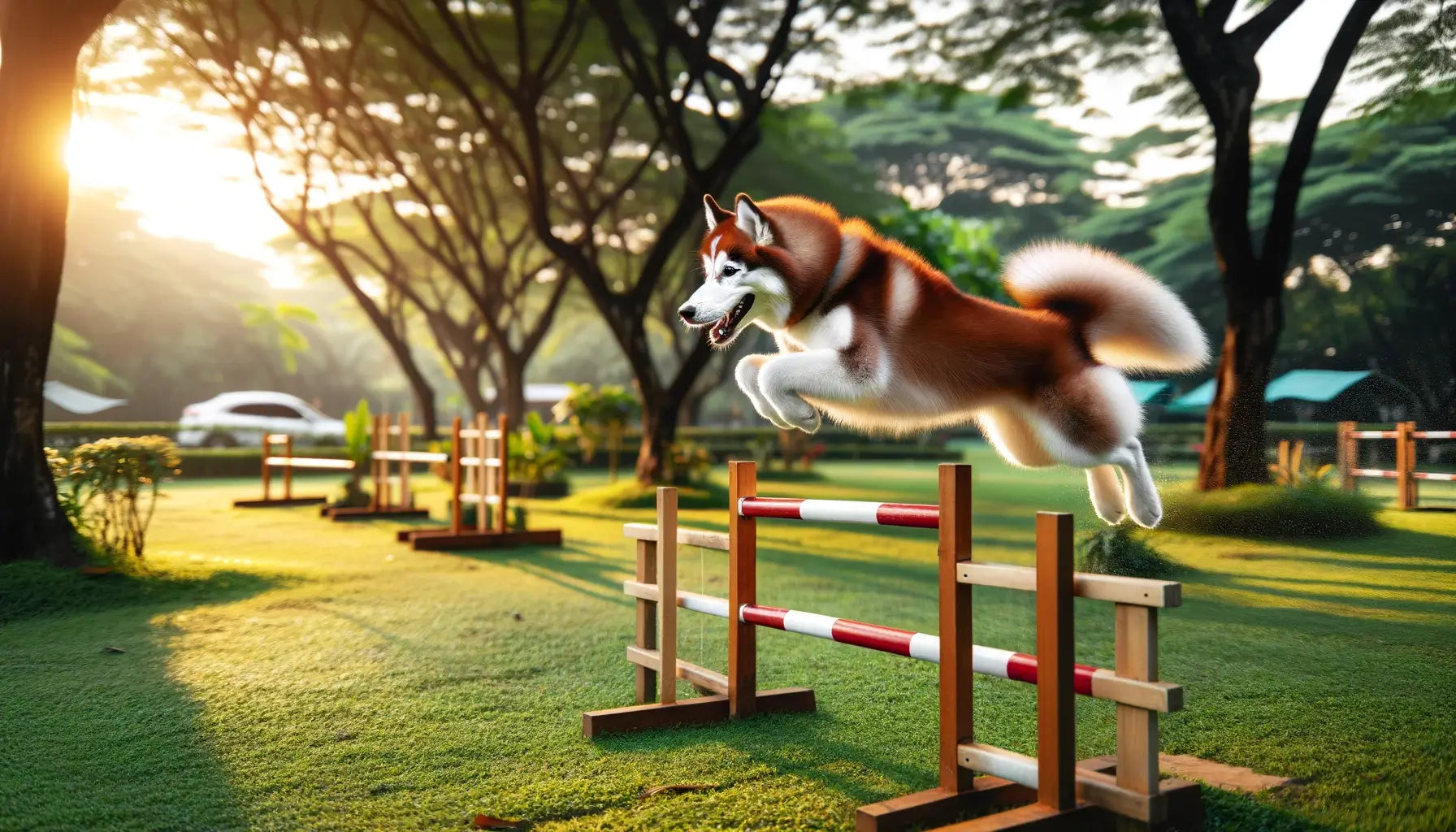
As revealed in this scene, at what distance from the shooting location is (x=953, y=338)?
1.94 m

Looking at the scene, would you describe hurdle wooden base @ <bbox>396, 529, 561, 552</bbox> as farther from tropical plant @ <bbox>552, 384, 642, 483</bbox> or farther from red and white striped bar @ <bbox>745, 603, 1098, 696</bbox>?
red and white striped bar @ <bbox>745, 603, 1098, 696</bbox>

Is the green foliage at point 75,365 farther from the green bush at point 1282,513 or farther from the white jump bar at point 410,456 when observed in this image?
the green bush at point 1282,513

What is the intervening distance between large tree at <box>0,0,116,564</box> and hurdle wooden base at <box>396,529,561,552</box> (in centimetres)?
370

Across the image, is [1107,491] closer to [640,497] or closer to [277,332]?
[640,497]

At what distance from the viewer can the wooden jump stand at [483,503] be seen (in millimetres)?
11594

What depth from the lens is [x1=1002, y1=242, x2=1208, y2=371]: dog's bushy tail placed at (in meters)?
1.86

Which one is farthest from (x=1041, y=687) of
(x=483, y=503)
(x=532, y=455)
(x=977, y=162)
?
(x=977, y=162)

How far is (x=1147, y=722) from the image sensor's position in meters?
2.95

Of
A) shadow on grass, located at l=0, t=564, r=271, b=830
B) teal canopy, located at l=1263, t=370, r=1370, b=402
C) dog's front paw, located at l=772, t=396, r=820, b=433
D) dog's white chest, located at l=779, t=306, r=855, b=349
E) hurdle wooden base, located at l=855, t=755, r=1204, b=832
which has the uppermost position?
dog's white chest, located at l=779, t=306, r=855, b=349

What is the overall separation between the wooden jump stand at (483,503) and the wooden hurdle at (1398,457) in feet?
31.7

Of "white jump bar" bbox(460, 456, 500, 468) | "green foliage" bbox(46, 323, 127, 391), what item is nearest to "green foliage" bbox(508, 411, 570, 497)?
"white jump bar" bbox(460, 456, 500, 468)

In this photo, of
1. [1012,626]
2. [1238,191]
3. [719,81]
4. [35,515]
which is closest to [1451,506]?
[1238,191]

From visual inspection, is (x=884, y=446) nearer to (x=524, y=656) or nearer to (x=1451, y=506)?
(x=524, y=656)

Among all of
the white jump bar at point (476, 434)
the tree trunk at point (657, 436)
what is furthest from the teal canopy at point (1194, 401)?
the tree trunk at point (657, 436)
